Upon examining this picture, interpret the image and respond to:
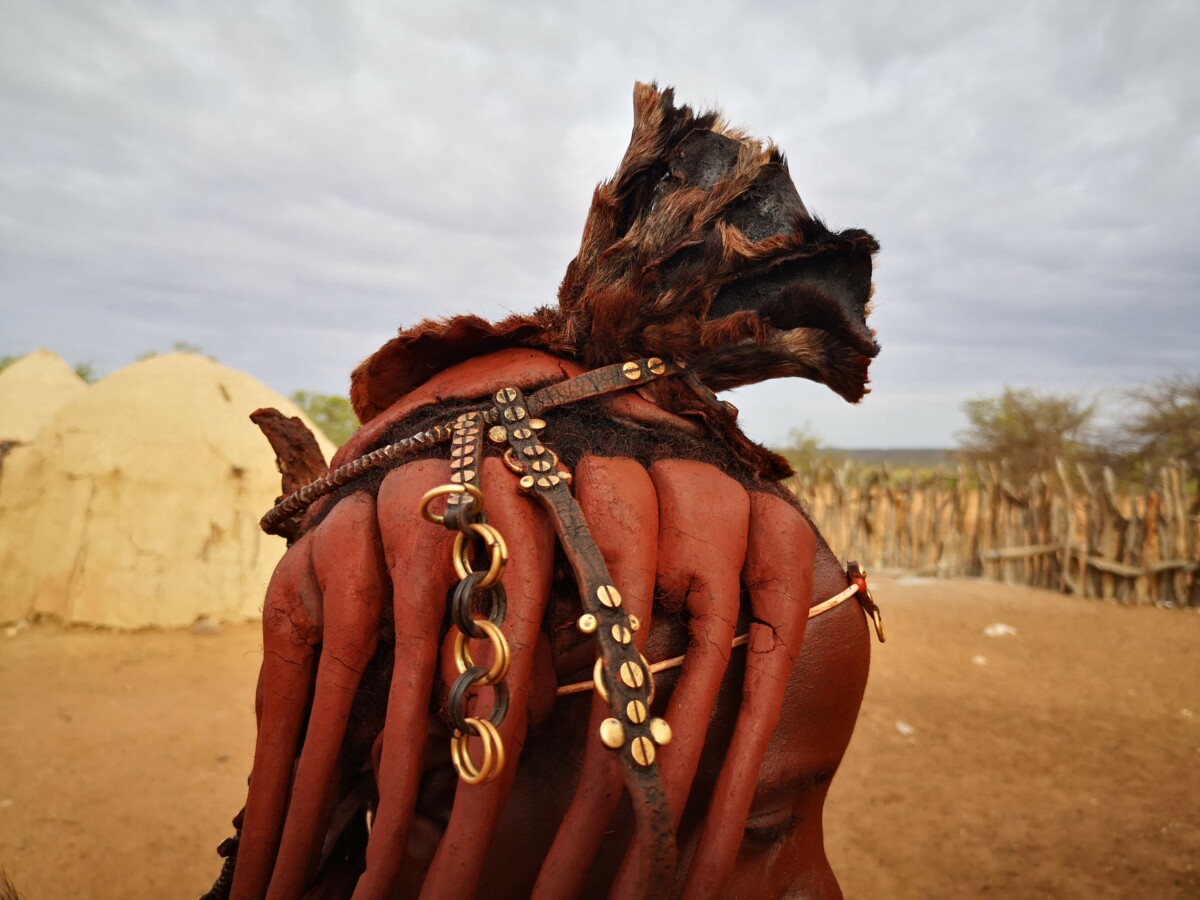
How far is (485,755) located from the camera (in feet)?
3.87

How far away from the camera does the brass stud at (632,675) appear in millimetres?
1191

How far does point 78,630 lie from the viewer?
8.27 meters

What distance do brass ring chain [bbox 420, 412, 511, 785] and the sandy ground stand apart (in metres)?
1.63

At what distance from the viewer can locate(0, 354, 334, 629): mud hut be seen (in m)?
8.50

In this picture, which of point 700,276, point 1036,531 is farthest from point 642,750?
point 1036,531

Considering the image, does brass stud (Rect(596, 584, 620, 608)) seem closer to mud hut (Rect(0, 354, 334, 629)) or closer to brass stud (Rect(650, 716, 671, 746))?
brass stud (Rect(650, 716, 671, 746))

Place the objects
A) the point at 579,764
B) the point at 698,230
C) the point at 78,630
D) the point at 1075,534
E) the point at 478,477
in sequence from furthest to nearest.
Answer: the point at 1075,534 < the point at 78,630 < the point at 698,230 < the point at 579,764 < the point at 478,477

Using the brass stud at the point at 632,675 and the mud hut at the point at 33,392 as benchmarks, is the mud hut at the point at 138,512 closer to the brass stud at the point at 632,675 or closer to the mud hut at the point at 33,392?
the mud hut at the point at 33,392

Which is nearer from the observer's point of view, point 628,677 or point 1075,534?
point 628,677

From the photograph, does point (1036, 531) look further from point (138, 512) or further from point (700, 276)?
point (700, 276)

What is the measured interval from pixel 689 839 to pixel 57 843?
4.18m

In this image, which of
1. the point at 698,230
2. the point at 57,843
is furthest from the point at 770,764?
the point at 57,843

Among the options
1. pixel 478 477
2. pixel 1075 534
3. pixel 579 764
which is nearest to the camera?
pixel 478 477

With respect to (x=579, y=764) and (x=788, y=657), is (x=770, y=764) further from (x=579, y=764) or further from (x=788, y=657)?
(x=579, y=764)
